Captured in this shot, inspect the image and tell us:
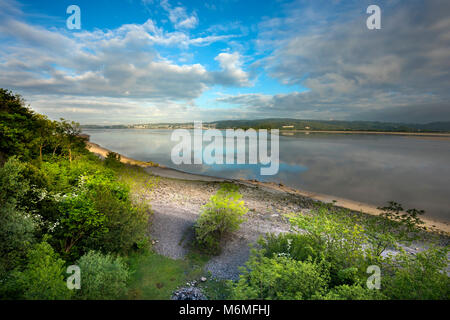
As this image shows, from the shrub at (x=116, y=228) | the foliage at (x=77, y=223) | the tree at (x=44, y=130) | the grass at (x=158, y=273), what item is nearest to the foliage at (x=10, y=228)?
the foliage at (x=77, y=223)

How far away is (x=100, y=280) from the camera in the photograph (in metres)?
5.86

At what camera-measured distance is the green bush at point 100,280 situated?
555 centimetres

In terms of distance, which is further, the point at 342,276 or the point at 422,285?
the point at 342,276

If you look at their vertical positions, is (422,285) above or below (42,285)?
above

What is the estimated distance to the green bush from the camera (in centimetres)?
555

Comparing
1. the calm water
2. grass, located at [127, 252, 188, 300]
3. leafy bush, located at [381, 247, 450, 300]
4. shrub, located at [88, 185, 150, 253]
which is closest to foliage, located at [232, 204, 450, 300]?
leafy bush, located at [381, 247, 450, 300]

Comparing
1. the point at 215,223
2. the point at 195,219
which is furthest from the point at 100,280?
the point at 195,219

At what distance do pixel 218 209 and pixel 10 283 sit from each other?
778cm

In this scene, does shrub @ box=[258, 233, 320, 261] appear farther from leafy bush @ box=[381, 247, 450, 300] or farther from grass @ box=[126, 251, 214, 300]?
grass @ box=[126, 251, 214, 300]

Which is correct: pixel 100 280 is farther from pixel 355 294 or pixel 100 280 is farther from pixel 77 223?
pixel 355 294

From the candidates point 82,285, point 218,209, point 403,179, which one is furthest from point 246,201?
point 403,179

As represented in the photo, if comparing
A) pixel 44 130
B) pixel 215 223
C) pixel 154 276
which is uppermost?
pixel 44 130

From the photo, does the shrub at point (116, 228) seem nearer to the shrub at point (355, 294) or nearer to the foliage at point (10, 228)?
the foliage at point (10, 228)
